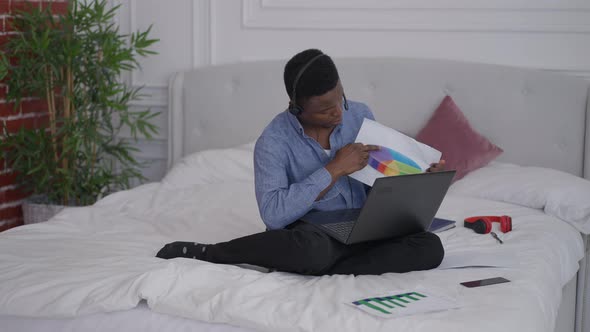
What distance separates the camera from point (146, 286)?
6.88ft

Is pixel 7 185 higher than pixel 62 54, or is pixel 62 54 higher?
pixel 62 54

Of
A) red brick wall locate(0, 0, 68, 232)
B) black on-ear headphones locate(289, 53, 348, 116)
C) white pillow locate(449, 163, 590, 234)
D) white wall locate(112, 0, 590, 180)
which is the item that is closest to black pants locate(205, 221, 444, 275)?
black on-ear headphones locate(289, 53, 348, 116)

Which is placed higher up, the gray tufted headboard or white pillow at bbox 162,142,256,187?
the gray tufted headboard

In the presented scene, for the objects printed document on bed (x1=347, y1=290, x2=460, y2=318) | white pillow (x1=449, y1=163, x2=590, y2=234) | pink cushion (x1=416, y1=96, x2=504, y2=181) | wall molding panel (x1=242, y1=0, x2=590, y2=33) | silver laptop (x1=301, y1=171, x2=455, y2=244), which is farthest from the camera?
wall molding panel (x1=242, y1=0, x2=590, y2=33)

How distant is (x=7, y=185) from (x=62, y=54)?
693mm

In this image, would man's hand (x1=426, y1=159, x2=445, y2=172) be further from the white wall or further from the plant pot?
the plant pot

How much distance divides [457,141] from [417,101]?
33cm

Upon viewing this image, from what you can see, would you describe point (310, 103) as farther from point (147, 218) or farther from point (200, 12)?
point (200, 12)

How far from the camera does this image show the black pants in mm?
2316

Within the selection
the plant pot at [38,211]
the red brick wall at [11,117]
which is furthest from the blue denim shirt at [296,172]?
the red brick wall at [11,117]

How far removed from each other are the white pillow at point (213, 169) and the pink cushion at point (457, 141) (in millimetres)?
807

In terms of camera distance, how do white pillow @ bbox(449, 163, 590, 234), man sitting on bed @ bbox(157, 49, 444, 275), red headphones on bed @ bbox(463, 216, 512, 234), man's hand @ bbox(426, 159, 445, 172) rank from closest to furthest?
man sitting on bed @ bbox(157, 49, 444, 275) → man's hand @ bbox(426, 159, 445, 172) → red headphones on bed @ bbox(463, 216, 512, 234) → white pillow @ bbox(449, 163, 590, 234)

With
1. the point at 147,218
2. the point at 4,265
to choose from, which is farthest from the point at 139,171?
the point at 4,265

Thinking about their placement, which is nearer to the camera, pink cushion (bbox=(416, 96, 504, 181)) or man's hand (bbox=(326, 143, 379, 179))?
man's hand (bbox=(326, 143, 379, 179))
